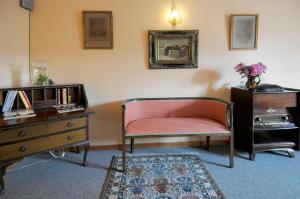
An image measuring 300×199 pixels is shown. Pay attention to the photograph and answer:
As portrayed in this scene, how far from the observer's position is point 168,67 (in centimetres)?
337

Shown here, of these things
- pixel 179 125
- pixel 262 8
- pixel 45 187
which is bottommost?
pixel 45 187

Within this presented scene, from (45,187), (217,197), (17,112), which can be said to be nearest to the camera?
(217,197)

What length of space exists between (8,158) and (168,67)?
221 centimetres

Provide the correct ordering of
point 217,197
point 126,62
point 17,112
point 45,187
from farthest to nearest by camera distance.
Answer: point 126,62 → point 17,112 → point 45,187 → point 217,197

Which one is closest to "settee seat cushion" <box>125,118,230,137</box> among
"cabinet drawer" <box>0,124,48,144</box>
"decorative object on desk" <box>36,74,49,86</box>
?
"cabinet drawer" <box>0,124,48,144</box>

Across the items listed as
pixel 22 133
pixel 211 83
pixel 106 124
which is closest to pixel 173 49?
pixel 211 83

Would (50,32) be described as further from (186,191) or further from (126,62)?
(186,191)

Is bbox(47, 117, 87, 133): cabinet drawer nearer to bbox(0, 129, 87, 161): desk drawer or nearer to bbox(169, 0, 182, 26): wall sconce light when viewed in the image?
bbox(0, 129, 87, 161): desk drawer

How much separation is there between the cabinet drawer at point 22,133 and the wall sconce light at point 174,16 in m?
2.12

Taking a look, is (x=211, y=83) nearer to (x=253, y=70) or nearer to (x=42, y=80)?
(x=253, y=70)

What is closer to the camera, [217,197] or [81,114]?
[217,197]

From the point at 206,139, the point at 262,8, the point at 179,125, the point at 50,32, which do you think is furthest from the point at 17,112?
the point at 262,8

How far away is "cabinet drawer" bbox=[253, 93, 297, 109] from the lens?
9.62 feet

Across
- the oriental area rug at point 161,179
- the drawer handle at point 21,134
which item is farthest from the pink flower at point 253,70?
the drawer handle at point 21,134
